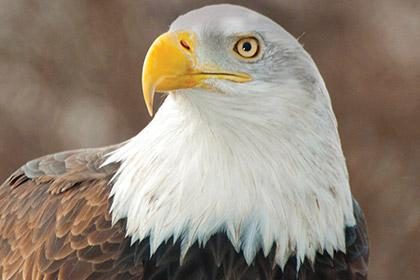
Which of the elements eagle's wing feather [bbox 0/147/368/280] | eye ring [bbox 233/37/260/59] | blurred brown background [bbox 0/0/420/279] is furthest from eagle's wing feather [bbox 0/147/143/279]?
blurred brown background [bbox 0/0/420/279]

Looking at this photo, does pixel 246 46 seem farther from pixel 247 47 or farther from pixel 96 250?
pixel 96 250

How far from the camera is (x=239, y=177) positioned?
7.59 feet

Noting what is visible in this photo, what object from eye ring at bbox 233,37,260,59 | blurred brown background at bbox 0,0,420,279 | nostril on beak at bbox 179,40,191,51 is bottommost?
blurred brown background at bbox 0,0,420,279

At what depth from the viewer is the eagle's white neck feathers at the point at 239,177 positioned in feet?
7.41

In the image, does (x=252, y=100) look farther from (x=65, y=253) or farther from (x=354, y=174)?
(x=354, y=174)

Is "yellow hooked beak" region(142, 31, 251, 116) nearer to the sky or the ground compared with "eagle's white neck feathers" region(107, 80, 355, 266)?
nearer to the sky

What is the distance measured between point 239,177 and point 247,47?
0.30 m

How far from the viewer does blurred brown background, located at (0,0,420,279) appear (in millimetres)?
5285

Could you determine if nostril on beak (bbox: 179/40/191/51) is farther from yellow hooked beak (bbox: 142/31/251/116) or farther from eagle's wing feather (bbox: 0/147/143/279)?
eagle's wing feather (bbox: 0/147/143/279)

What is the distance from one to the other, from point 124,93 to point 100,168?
291 centimetres

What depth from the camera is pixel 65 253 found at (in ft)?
7.95

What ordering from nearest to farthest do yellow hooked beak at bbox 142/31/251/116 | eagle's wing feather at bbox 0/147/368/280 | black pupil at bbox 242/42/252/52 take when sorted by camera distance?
1. yellow hooked beak at bbox 142/31/251/116
2. black pupil at bbox 242/42/252/52
3. eagle's wing feather at bbox 0/147/368/280

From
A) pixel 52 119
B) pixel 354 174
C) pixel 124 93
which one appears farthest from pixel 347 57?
pixel 52 119

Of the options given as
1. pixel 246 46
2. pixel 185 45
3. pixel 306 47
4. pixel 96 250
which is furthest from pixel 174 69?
pixel 306 47
